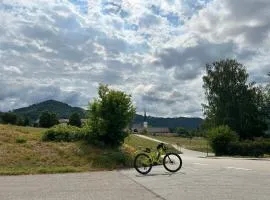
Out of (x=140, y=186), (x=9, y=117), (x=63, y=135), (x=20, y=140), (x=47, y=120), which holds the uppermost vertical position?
(x=9, y=117)

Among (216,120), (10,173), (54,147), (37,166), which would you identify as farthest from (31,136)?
(216,120)

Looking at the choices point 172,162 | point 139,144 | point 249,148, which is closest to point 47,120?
point 139,144

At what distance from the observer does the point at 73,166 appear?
19984mm

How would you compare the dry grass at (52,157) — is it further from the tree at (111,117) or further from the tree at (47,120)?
the tree at (47,120)

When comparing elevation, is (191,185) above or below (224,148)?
below

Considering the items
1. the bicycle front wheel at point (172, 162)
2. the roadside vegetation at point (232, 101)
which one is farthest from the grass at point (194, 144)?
the bicycle front wheel at point (172, 162)

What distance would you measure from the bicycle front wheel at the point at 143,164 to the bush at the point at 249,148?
112 ft

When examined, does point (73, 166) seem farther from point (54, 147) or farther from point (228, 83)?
point (228, 83)

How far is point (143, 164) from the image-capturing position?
704 inches

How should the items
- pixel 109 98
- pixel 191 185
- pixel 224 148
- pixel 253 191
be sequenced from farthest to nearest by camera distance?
pixel 224 148
pixel 109 98
pixel 191 185
pixel 253 191

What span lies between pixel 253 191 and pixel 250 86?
6968 centimetres

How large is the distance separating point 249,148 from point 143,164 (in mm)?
34873

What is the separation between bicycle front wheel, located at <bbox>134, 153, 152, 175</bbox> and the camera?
58.1ft

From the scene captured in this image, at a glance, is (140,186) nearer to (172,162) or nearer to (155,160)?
(172,162)
